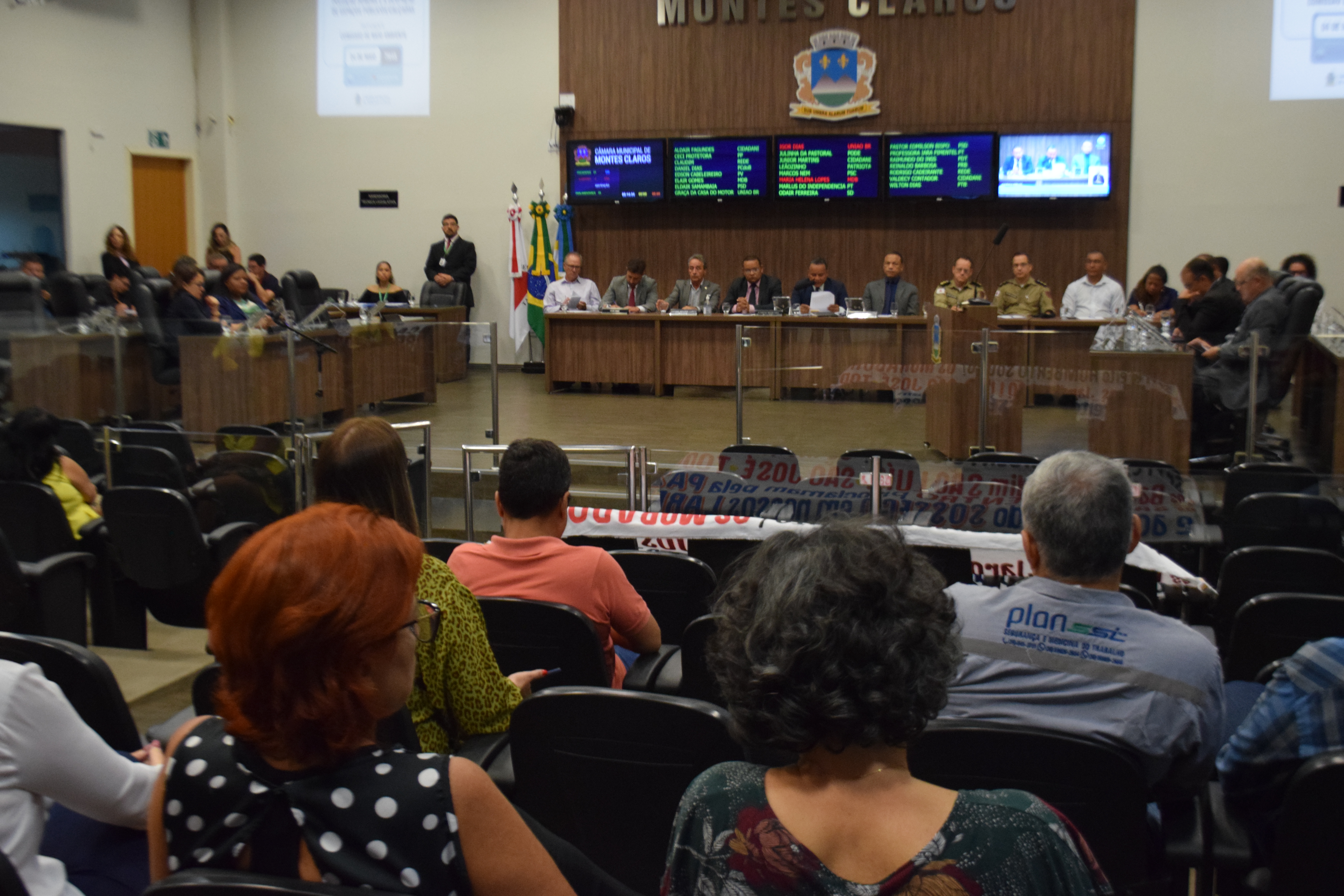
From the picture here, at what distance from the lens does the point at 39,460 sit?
165 inches

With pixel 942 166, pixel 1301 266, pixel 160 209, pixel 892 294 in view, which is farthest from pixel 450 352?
pixel 160 209

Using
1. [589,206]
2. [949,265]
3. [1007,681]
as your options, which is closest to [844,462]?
[1007,681]

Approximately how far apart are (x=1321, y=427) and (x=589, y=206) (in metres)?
7.45

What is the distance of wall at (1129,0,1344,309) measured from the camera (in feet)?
31.3

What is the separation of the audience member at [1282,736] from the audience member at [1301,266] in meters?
7.62

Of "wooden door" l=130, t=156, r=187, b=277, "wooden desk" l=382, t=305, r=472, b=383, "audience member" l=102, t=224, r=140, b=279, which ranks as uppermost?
"wooden door" l=130, t=156, r=187, b=277

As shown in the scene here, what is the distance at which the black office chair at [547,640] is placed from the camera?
7.54 ft

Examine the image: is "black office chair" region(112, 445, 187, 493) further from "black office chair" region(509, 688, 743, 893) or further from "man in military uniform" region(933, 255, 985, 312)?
"man in military uniform" region(933, 255, 985, 312)

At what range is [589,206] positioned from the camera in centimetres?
1132

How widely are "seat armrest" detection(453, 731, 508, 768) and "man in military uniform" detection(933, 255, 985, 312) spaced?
7536 mm

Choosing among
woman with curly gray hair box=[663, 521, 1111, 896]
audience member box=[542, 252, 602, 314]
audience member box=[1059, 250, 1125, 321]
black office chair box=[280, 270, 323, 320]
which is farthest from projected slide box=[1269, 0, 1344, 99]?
woman with curly gray hair box=[663, 521, 1111, 896]

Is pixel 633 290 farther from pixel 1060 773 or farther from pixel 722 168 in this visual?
pixel 1060 773

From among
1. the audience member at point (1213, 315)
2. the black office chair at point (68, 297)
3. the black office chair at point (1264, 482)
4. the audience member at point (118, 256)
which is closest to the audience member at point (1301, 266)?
the audience member at point (1213, 315)

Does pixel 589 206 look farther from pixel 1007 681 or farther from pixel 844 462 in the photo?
pixel 1007 681
